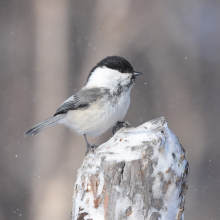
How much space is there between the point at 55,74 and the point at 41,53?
0.41 m

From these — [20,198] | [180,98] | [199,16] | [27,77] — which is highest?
[199,16]

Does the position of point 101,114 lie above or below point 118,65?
below

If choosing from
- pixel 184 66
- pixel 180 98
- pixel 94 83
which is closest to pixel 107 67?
pixel 94 83

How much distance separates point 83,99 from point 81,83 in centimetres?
360

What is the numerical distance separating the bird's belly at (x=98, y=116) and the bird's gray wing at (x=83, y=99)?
29 millimetres

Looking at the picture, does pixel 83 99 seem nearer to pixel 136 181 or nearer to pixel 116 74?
pixel 116 74

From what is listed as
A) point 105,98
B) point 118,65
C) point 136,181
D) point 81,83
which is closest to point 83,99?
point 105,98

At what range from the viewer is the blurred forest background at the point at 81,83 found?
6.23m

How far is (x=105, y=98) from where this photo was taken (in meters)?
2.85

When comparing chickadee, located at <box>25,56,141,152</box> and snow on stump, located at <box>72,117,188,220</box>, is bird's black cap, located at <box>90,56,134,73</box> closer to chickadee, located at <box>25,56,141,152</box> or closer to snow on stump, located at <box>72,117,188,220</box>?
chickadee, located at <box>25,56,141,152</box>

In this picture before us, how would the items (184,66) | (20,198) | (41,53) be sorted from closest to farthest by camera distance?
(20,198) → (41,53) → (184,66)

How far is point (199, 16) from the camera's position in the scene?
26.0ft

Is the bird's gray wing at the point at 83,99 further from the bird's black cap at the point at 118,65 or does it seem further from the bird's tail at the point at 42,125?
the bird's black cap at the point at 118,65

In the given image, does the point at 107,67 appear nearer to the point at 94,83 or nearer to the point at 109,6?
the point at 94,83
